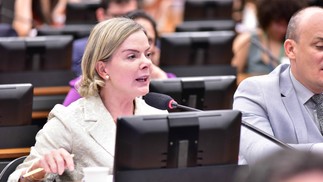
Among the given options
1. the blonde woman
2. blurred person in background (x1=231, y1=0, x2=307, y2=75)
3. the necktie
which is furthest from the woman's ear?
blurred person in background (x1=231, y1=0, x2=307, y2=75)

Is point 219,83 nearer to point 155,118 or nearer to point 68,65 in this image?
point 155,118

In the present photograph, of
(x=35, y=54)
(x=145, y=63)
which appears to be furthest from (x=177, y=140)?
(x=35, y=54)

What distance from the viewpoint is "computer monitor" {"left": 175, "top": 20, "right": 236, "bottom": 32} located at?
20.6ft

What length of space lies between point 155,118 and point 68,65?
8.42 ft

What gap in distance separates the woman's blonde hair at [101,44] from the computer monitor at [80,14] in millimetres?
3904

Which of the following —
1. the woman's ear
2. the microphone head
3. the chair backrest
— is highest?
the woman's ear

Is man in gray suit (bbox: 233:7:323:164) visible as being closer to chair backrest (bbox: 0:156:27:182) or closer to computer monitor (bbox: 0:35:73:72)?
chair backrest (bbox: 0:156:27:182)

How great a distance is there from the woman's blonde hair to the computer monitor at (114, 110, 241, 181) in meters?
0.60

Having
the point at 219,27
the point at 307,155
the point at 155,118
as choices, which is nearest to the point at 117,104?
the point at 155,118

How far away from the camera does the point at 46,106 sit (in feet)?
14.1

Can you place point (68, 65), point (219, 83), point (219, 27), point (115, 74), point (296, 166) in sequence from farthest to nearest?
point (219, 27) → point (68, 65) → point (219, 83) → point (115, 74) → point (296, 166)

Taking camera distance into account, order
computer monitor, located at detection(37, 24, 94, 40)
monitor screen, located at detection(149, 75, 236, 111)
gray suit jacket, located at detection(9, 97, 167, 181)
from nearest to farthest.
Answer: gray suit jacket, located at detection(9, 97, 167, 181)
monitor screen, located at detection(149, 75, 236, 111)
computer monitor, located at detection(37, 24, 94, 40)

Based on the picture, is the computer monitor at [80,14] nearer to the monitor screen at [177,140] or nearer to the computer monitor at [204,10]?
the computer monitor at [204,10]

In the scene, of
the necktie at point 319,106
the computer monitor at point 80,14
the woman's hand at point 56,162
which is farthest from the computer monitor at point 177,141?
the computer monitor at point 80,14
